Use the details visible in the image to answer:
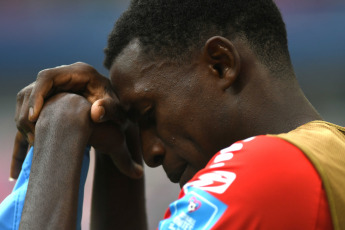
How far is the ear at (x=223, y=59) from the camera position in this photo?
3.57ft

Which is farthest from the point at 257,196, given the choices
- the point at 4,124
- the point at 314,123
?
the point at 4,124

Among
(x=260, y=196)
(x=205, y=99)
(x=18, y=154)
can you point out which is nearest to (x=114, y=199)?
(x=18, y=154)

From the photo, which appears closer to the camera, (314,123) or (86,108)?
(314,123)

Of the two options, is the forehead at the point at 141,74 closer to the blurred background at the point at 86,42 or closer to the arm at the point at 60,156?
the arm at the point at 60,156

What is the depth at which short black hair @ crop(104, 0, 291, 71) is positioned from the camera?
1127 mm

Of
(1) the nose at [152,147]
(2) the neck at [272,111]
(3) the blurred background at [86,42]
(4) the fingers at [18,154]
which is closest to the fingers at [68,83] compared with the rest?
(1) the nose at [152,147]

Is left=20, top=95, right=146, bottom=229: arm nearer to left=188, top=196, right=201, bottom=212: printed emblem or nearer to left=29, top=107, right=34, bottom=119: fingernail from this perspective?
left=29, top=107, right=34, bottom=119: fingernail

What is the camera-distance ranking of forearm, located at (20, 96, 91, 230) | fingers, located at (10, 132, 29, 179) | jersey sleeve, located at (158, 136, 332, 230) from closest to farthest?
jersey sleeve, located at (158, 136, 332, 230) → forearm, located at (20, 96, 91, 230) → fingers, located at (10, 132, 29, 179)

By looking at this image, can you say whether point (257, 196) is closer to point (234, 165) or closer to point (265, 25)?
point (234, 165)

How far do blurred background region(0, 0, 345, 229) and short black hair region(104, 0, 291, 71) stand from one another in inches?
111

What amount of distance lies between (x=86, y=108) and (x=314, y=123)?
1.86 ft

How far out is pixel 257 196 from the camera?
82 centimetres

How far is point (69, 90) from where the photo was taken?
126cm

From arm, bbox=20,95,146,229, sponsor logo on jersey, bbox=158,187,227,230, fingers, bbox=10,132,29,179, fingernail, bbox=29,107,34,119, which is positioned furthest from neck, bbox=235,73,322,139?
fingers, bbox=10,132,29,179
